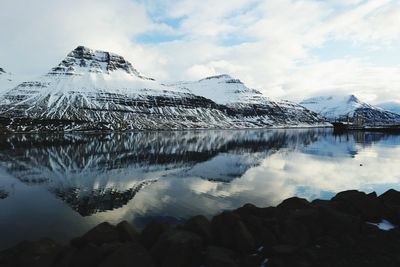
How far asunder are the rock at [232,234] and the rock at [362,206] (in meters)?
11.4

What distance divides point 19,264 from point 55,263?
6.05 ft

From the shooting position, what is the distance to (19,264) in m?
18.9

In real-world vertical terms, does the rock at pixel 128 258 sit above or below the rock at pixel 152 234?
above

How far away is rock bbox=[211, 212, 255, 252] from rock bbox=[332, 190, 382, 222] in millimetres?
11371

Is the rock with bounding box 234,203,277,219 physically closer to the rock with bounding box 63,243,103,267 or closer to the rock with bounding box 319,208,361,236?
the rock with bounding box 319,208,361,236

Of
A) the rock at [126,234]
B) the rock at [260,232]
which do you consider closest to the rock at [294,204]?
the rock at [260,232]

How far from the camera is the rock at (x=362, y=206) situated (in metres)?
28.0

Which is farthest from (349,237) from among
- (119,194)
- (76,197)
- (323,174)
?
(323,174)

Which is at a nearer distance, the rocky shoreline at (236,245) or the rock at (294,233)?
the rocky shoreline at (236,245)

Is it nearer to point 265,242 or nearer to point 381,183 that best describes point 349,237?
point 265,242

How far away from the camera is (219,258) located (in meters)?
18.2

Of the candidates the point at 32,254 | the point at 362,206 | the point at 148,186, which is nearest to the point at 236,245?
the point at 32,254

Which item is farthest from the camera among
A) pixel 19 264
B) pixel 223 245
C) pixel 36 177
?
pixel 36 177

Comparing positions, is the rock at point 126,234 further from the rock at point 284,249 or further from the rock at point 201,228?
the rock at point 284,249
